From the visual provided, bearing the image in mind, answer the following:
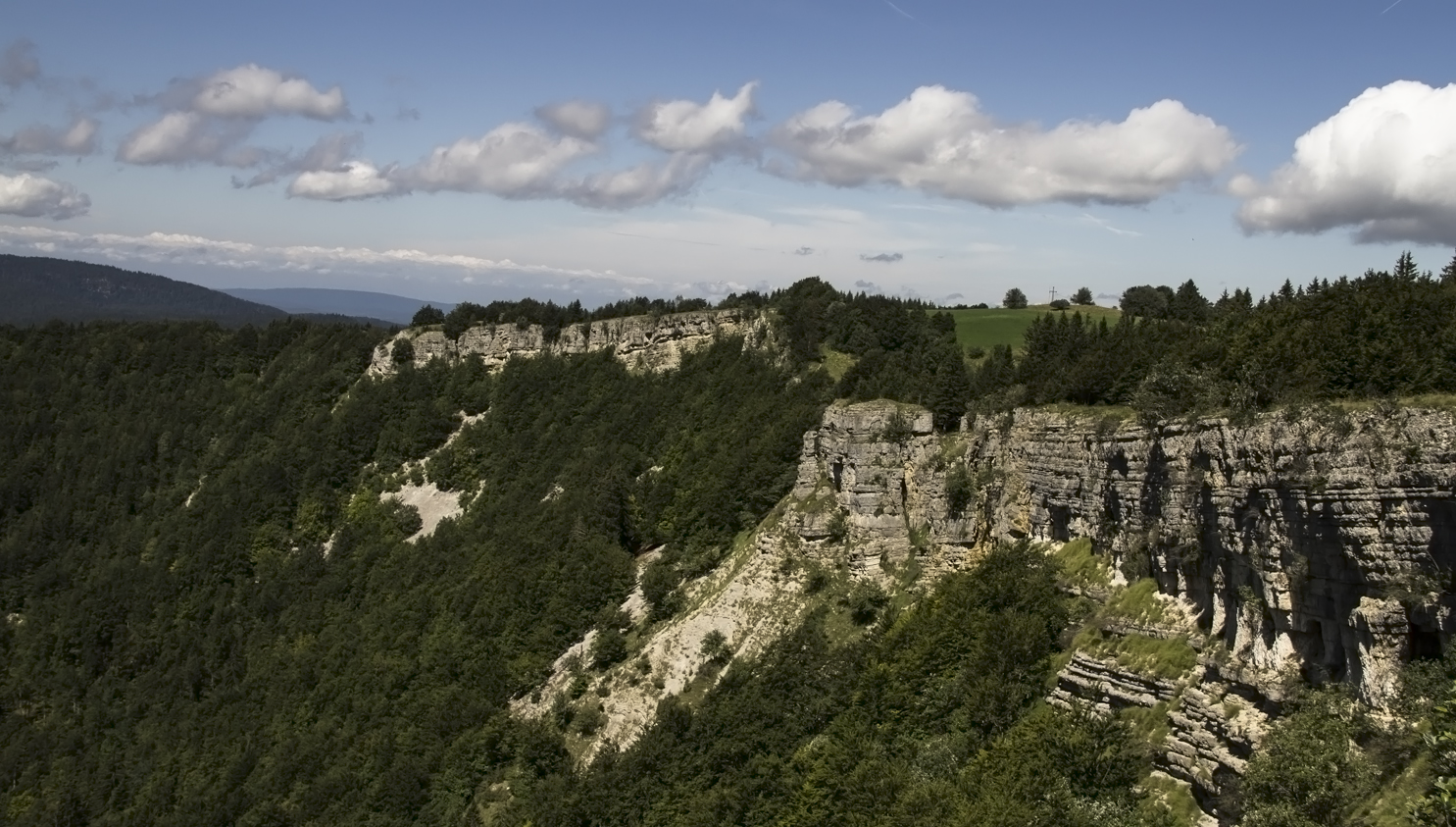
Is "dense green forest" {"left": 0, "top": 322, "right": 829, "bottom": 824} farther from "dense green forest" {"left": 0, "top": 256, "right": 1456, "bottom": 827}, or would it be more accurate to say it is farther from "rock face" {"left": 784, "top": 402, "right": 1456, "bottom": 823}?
"rock face" {"left": 784, "top": 402, "right": 1456, "bottom": 823}

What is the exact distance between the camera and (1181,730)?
28.9m


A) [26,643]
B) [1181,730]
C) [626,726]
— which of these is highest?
[1181,730]

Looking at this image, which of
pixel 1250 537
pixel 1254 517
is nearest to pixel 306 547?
pixel 1250 537

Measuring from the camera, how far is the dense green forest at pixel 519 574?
34.0 metres

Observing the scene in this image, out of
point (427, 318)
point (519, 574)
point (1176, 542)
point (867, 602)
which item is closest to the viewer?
point (1176, 542)

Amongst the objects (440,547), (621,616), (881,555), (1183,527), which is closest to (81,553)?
(440,547)

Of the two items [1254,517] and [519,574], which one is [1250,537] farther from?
[519,574]

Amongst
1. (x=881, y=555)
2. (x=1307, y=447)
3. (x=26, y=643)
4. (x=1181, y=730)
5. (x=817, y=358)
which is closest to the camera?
(x=1307, y=447)

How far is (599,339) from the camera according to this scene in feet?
342

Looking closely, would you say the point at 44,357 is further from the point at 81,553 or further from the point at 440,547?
the point at 440,547

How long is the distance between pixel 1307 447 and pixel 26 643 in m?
107

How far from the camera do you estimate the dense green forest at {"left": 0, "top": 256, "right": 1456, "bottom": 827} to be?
34.0m

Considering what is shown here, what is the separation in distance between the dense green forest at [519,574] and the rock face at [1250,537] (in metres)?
1.46

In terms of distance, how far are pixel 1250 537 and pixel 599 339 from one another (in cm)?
8063
